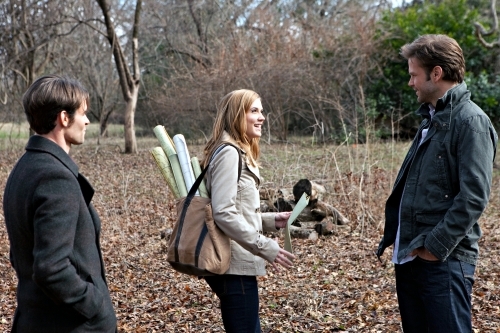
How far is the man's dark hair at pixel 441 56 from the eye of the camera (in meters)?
2.70

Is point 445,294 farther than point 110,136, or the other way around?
point 110,136

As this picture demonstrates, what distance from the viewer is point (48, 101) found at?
2154 mm

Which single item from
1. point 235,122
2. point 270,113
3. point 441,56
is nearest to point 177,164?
point 235,122

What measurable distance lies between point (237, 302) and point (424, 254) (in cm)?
88

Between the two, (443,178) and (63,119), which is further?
(443,178)

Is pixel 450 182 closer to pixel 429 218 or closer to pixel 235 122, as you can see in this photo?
pixel 429 218

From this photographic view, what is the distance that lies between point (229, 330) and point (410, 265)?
2.93 feet

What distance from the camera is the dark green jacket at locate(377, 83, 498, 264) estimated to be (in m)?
2.54

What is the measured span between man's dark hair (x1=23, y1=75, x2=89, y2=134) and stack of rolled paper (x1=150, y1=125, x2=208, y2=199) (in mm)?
773

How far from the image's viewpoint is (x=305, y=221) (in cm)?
819

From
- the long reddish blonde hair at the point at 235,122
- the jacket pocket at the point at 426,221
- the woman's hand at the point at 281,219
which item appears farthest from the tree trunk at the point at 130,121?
the jacket pocket at the point at 426,221

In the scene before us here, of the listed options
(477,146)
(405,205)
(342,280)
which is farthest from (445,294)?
(342,280)

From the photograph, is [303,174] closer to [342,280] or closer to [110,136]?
[342,280]

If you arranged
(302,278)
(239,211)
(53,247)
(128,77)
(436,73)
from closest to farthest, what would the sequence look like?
1. (53,247)
2. (436,73)
3. (239,211)
4. (302,278)
5. (128,77)
